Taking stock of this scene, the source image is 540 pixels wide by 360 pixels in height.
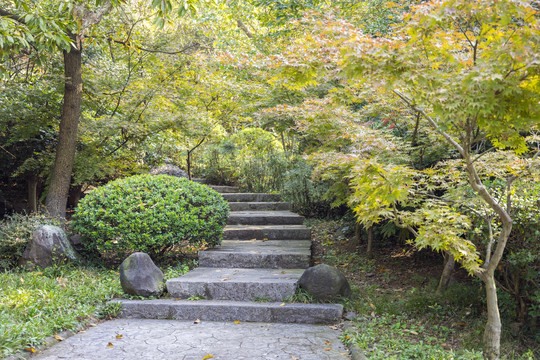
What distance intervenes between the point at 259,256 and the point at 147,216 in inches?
66.2

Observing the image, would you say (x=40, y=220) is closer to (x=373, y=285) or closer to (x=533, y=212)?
(x=373, y=285)

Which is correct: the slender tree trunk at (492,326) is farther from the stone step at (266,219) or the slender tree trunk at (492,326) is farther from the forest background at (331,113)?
the stone step at (266,219)

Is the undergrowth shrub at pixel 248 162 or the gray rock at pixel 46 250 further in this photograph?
the undergrowth shrub at pixel 248 162

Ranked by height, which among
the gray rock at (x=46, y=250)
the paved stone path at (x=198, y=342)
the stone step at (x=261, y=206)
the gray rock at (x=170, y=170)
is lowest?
the paved stone path at (x=198, y=342)

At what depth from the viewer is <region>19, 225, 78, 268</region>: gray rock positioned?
208 inches

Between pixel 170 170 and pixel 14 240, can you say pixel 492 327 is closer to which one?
pixel 14 240

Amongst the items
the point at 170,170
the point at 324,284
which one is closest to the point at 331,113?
the point at 324,284

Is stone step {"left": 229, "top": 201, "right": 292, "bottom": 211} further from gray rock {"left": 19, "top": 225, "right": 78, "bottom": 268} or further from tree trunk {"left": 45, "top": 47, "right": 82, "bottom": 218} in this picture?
gray rock {"left": 19, "top": 225, "right": 78, "bottom": 268}

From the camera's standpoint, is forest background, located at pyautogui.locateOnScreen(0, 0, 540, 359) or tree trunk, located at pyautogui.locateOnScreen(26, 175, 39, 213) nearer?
forest background, located at pyautogui.locateOnScreen(0, 0, 540, 359)

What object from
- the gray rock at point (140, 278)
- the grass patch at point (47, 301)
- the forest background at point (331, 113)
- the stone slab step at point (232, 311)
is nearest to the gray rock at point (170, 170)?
the forest background at point (331, 113)

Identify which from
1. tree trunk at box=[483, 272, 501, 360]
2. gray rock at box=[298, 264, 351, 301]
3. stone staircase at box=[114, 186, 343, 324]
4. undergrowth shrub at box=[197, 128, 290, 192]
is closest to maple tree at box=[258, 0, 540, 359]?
tree trunk at box=[483, 272, 501, 360]

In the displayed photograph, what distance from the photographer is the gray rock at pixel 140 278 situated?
14.8 feet

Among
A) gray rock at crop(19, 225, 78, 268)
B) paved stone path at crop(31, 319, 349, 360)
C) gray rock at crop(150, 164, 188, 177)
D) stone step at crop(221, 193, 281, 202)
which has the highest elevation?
gray rock at crop(150, 164, 188, 177)

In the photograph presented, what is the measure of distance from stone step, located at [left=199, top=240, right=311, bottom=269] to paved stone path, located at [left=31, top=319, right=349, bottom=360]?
4.37 ft
